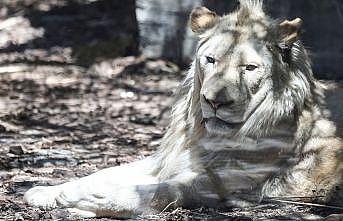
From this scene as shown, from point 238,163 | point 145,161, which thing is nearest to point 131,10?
point 145,161

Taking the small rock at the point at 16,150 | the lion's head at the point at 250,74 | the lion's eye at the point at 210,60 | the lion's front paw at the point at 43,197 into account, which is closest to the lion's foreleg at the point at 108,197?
the lion's front paw at the point at 43,197

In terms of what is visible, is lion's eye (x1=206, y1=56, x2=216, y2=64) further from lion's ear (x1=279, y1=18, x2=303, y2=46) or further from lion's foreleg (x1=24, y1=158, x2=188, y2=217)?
lion's foreleg (x1=24, y1=158, x2=188, y2=217)

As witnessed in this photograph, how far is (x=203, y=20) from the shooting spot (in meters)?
4.76

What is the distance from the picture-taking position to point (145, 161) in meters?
5.12

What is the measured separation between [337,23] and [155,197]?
4043mm

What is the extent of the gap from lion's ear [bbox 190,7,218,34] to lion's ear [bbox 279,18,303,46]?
407mm

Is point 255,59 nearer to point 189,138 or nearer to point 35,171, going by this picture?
point 189,138

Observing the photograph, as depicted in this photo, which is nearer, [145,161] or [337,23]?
[145,161]

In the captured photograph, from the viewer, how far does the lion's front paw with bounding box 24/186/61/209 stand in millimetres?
4562

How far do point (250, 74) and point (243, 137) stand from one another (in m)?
0.34

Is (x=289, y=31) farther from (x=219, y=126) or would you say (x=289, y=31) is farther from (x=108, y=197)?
(x=108, y=197)

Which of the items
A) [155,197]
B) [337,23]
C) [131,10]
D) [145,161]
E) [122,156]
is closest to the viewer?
[155,197]

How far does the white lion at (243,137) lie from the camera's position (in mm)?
4359

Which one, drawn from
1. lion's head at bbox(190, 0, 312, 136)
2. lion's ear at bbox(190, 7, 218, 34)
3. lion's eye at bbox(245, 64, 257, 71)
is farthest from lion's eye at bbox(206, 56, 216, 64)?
lion's ear at bbox(190, 7, 218, 34)
